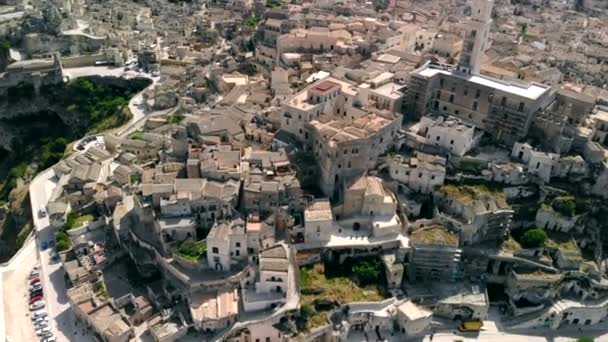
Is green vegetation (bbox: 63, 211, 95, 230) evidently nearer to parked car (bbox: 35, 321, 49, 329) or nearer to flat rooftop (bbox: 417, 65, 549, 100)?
parked car (bbox: 35, 321, 49, 329)

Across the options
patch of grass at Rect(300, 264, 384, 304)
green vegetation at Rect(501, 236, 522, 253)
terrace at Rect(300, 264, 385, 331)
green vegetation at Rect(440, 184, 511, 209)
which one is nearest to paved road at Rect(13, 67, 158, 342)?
terrace at Rect(300, 264, 385, 331)

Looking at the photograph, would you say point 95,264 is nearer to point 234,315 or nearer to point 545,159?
point 234,315

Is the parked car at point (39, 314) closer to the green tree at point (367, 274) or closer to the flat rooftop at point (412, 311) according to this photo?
the green tree at point (367, 274)

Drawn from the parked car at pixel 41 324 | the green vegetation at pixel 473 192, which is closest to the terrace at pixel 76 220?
the parked car at pixel 41 324

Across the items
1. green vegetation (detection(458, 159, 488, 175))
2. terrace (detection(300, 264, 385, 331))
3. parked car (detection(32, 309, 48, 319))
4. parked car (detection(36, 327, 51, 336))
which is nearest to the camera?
parked car (detection(36, 327, 51, 336))

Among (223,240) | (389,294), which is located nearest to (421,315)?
(389,294)
